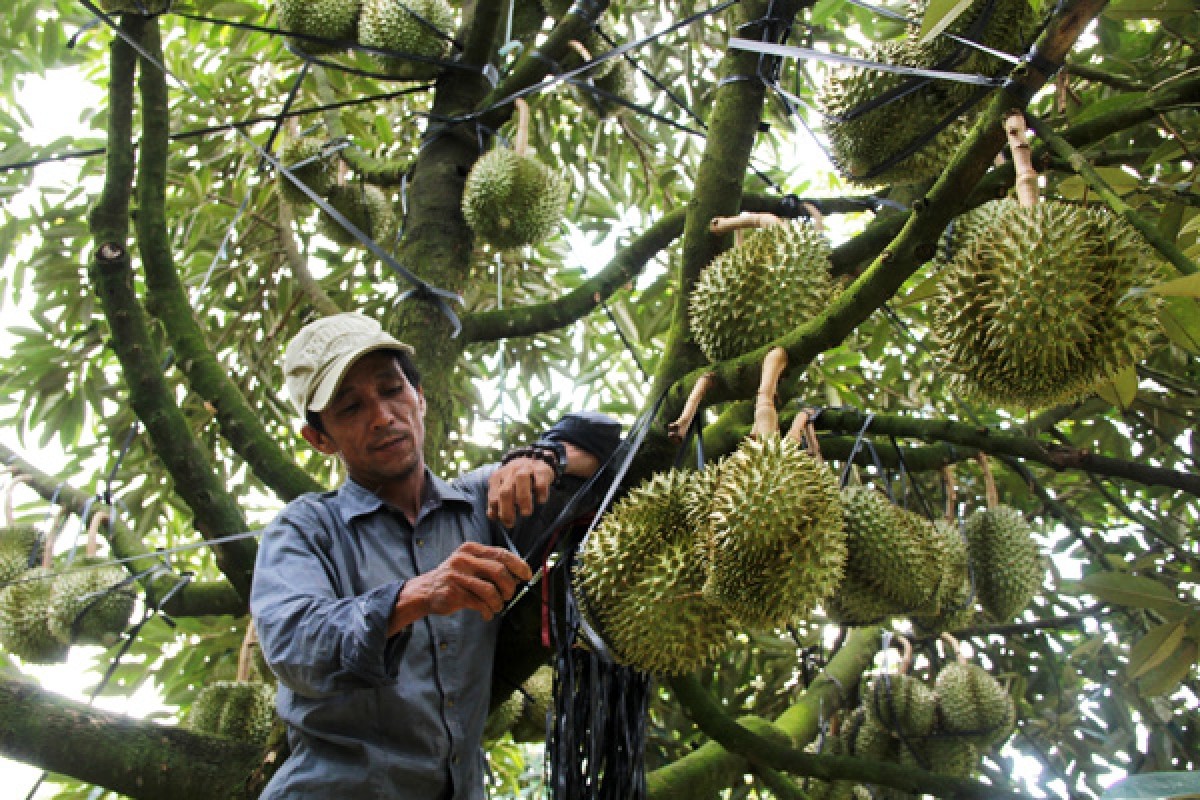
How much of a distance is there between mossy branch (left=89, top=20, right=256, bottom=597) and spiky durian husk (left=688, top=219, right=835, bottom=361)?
3.83 ft

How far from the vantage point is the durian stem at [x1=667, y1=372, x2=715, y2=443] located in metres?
1.55

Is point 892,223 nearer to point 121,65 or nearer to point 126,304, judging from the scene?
point 126,304

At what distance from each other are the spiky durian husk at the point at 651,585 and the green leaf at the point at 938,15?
72 centimetres

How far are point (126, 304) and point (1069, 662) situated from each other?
307 centimetres

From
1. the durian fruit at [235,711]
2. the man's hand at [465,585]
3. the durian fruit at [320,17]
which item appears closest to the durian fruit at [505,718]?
the durian fruit at [235,711]

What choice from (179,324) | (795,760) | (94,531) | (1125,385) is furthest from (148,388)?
(1125,385)

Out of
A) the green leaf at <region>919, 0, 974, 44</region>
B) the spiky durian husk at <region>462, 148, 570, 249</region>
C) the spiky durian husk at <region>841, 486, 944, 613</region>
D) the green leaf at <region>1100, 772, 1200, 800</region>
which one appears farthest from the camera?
the spiky durian husk at <region>462, 148, 570, 249</region>

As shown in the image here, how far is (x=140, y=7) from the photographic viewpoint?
2559 mm

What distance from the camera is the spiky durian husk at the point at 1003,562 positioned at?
7.84 feet

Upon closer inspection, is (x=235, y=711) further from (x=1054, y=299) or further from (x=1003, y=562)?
(x=1054, y=299)

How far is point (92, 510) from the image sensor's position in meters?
3.00

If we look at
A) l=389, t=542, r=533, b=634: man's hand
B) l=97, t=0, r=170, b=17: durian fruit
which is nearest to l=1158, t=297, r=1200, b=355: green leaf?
l=389, t=542, r=533, b=634: man's hand

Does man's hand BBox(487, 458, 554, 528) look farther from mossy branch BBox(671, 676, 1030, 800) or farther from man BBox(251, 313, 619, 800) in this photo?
mossy branch BBox(671, 676, 1030, 800)

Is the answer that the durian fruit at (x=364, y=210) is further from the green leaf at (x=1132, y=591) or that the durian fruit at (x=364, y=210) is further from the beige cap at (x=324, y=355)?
Result: the green leaf at (x=1132, y=591)
